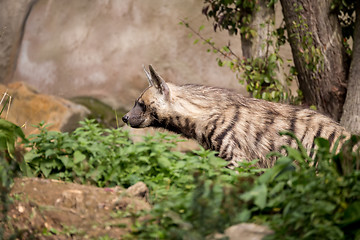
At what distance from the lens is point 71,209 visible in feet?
12.9

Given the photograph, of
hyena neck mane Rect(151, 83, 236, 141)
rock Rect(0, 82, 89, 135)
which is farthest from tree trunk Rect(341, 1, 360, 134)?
rock Rect(0, 82, 89, 135)

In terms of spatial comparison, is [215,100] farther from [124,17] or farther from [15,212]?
[124,17]

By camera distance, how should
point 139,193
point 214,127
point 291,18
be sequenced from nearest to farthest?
point 139,193 → point 214,127 → point 291,18

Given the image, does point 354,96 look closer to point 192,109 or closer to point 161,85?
point 192,109

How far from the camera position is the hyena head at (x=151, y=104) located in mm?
6398

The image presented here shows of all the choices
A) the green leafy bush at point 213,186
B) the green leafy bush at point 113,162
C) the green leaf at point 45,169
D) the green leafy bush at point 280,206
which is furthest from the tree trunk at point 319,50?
the green leaf at point 45,169

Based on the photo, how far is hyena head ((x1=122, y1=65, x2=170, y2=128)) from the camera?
640 cm

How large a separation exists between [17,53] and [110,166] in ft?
25.5

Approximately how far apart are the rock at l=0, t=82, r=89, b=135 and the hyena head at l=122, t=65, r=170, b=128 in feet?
12.9

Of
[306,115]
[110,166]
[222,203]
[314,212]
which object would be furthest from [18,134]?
[306,115]

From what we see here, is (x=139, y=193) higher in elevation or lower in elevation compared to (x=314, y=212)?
lower

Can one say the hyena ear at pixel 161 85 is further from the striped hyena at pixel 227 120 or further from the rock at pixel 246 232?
the rock at pixel 246 232

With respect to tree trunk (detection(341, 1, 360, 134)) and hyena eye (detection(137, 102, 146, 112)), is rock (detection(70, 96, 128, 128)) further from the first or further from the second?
tree trunk (detection(341, 1, 360, 134))

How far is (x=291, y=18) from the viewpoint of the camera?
7500 millimetres
